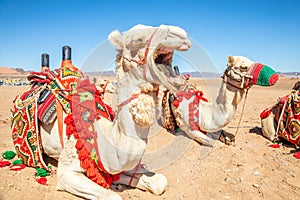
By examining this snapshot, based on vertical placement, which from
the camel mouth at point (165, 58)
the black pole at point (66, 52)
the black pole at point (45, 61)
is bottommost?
the black pole at point (45, 61)

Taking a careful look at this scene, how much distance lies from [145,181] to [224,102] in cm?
159

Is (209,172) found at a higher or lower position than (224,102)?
lower

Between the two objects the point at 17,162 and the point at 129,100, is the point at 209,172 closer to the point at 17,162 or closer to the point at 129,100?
the point at 129,100

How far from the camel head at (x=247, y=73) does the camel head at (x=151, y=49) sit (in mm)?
1586

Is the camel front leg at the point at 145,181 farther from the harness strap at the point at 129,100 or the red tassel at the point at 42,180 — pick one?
the harness strap at the point at 129,100

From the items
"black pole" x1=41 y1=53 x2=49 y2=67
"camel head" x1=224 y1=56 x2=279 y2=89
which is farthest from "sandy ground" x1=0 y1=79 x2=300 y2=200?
"black pole" x1=41 y1=53 x2=49 y2=67

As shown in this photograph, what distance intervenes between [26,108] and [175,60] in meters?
1.83

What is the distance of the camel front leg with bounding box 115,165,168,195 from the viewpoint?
291cm

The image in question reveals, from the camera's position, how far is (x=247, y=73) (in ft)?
11.3

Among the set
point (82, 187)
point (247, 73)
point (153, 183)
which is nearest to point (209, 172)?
point (153, 183)

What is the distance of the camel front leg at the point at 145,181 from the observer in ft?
9.53

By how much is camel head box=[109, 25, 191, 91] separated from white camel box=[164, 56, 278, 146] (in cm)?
161

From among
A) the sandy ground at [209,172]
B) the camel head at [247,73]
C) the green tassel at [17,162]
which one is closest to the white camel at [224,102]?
the camel head at [247,73]

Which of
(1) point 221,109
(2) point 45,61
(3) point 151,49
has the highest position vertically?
(3) point 151,49
